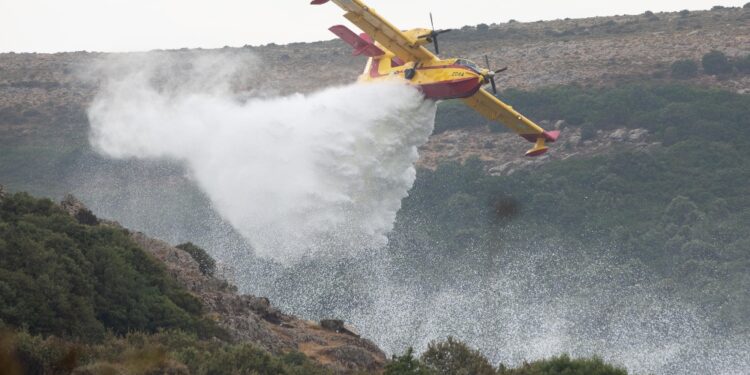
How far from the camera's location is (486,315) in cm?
5594

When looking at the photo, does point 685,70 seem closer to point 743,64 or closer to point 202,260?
point 743,64

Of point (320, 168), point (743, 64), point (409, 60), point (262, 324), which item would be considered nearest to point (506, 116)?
point (409, 60)

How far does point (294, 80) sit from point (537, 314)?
127ft

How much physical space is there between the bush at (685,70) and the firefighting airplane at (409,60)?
44009 mm

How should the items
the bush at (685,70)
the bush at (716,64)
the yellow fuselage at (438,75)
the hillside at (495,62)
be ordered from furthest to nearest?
the bush at (685,70) < the bush at (716,64) < the hillside at (495,62) < the yellow fuselage at (438,75)

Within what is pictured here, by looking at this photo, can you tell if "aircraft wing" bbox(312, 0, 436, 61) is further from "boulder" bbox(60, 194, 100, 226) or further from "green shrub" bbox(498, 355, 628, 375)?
"green shrub" bbox(498, 355, 628, 375)

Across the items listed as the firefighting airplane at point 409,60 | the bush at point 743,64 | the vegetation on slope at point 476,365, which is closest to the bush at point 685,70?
the bush at point 743,64

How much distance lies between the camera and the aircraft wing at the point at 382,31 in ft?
134

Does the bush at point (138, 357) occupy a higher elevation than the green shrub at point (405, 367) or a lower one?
higher

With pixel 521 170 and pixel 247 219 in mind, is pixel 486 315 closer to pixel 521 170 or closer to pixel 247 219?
pixel 247 219

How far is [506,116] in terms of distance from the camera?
47906 mm

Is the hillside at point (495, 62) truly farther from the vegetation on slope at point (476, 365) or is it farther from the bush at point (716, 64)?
the vegetation on slope at point (476, 365)

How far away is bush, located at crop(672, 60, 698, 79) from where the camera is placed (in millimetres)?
85438

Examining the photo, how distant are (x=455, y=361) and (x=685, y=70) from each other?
61051 mm
